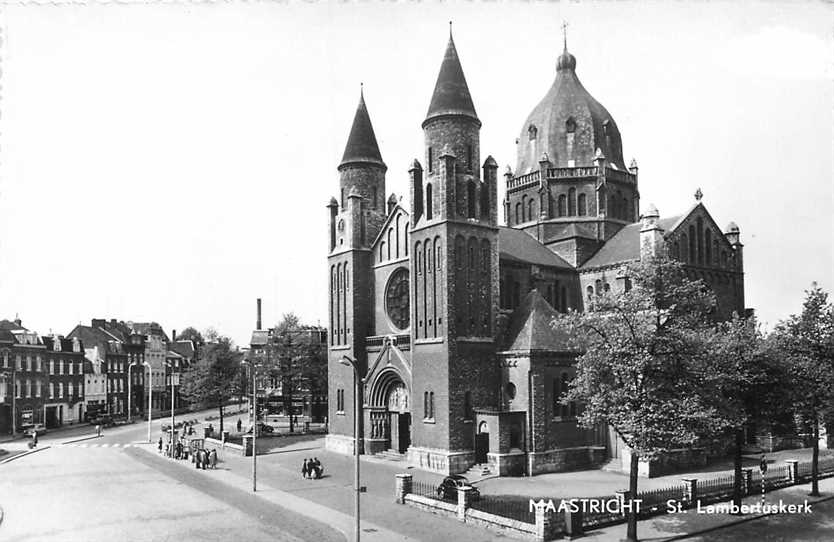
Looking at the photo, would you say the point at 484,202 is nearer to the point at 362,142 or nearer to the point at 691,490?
the point at 362,142

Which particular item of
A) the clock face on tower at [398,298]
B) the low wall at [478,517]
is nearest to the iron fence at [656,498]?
the low wall at [478,517]

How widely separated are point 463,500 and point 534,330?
15479 mm

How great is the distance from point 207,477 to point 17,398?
40272 mm

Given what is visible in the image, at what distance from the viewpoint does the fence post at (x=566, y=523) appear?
2356cm

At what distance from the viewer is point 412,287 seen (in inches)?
1662

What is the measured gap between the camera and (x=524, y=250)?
49.5m

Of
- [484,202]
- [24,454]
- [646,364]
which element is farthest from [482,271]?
[24,454]

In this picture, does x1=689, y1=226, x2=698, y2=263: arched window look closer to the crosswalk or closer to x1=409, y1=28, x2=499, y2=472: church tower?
x1=409, y1=28, x2=499, y2=472: church tower

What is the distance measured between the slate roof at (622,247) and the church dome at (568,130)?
23.3ft

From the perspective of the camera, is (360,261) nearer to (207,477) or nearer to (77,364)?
(207,477)

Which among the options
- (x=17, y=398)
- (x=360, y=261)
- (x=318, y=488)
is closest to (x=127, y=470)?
(x=318, y=488)

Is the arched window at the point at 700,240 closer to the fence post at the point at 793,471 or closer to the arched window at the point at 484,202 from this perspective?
the arched window at the point at 484,202

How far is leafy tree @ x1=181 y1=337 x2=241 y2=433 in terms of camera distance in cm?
6831

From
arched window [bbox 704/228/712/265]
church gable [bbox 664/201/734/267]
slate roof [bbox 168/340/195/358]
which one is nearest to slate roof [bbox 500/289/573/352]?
church gable [bbox 664/201/734/267]
